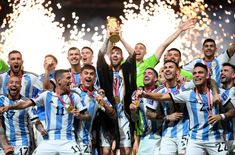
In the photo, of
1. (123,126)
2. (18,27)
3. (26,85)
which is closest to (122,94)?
(123,126)

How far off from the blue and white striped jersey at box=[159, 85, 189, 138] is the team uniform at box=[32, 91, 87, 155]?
98 centimetres

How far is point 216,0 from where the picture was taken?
11.1 meters

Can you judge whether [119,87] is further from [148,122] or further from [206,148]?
[206,148]

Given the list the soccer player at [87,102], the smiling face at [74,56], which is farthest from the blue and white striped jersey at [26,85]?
the soccer player at [87,102]

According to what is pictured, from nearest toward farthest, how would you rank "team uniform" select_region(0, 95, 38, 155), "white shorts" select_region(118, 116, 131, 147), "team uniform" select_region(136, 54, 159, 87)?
"team uniform" select_region(0, 95, 38, 155) < "white shorts" select_region(118, 116, 131, 147) < "team uniform" select_region(136, 54, 159, 87)

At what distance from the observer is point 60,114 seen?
690cm

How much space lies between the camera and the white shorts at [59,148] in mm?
6777

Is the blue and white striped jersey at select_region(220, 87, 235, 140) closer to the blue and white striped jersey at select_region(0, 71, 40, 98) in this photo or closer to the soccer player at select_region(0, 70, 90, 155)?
the soccer player at select_region(0, 70, 90, 155)

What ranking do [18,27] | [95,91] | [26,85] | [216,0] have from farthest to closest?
[18,27] < [216,0] < [26,85] < [95,91]

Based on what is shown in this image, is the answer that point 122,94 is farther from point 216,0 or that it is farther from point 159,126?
point 216,0

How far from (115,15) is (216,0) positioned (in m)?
1.76

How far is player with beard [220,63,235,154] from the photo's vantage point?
719cm

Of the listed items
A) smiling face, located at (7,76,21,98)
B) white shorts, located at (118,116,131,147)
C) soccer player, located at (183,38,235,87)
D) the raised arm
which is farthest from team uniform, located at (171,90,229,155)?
smiling face, located at (7,76,21,98)

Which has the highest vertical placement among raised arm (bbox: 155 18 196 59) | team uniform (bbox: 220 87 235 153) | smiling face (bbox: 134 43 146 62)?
raised arm (bbox: 155 18 196 59)
